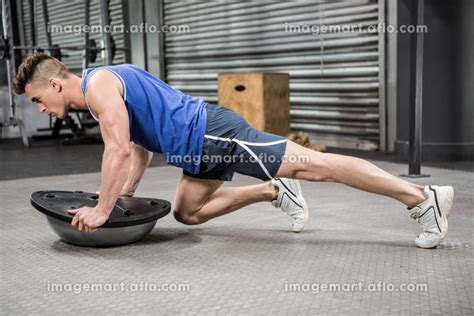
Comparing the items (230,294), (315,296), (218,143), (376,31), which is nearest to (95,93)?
(218,143)

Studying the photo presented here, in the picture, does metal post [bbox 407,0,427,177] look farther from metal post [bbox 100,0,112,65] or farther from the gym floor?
metal post [bbox 100,0,112,65]

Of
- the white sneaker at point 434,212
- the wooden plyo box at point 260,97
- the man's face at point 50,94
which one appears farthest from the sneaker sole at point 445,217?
the wooden plyo box at point 260,97

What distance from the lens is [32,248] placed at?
8.79 feet

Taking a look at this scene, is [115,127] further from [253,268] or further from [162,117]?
[253,268]

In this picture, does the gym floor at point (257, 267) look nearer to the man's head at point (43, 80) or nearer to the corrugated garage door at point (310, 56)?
the man's head at point (43, 80)

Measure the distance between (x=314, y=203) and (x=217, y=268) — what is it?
131 centimetres

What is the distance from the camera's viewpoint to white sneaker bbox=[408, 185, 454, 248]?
240 centimetres

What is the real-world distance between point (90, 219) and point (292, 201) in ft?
3.14

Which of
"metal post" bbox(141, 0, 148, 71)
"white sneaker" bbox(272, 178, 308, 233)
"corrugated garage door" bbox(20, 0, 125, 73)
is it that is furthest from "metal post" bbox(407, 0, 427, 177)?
"corrugated garage door" bbox(20, 0, 125, 73)

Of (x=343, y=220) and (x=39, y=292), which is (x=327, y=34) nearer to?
(x=343, y=220)

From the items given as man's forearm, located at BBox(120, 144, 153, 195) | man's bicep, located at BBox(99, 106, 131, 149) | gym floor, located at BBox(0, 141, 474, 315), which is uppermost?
man's bicep, located at BBox(99, 106, 131, 149)

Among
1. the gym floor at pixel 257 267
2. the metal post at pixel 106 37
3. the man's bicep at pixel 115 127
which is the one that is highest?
the metal post at pixel 106 37

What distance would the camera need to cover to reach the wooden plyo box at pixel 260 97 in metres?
5.67

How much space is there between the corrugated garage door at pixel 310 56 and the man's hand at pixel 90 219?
3918 mm
